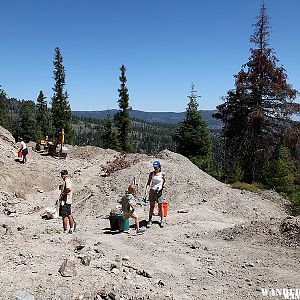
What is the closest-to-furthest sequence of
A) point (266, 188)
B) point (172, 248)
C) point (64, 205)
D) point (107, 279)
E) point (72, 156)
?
1. point (107, 279)
2. point (172, 248)
3. point (64, 205)
4. point (266, 188)
5. point (72, 156)

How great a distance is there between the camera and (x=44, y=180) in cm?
2078

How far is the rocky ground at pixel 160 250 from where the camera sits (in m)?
6.93

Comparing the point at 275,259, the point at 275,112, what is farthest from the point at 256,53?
the point at 275,259

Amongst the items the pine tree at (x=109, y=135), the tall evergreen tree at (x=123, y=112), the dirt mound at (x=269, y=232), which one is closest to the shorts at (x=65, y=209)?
the dirt mound at (x=269, y=232)

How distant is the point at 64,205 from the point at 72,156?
21612 mm

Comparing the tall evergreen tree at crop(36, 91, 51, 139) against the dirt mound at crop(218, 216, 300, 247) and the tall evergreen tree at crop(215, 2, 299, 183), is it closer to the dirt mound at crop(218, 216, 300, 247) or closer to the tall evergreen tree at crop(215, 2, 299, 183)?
the tall evergreen tree at crop(215, 2, 299, 183)

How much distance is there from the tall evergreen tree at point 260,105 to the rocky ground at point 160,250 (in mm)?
8491

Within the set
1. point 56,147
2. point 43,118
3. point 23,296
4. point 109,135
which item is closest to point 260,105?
point 56,147

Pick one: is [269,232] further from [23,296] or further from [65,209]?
[23,296]

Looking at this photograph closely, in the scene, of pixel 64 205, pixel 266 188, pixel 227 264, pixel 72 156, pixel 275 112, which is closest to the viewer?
pixel 227 264

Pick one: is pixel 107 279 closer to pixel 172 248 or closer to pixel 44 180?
pixel 172 248

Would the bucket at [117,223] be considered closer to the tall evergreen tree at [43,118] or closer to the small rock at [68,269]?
the small rock at [68,269]

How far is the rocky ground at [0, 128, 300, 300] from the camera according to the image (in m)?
6.93

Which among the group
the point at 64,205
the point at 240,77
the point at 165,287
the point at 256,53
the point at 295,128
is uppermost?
the point at 256,53
